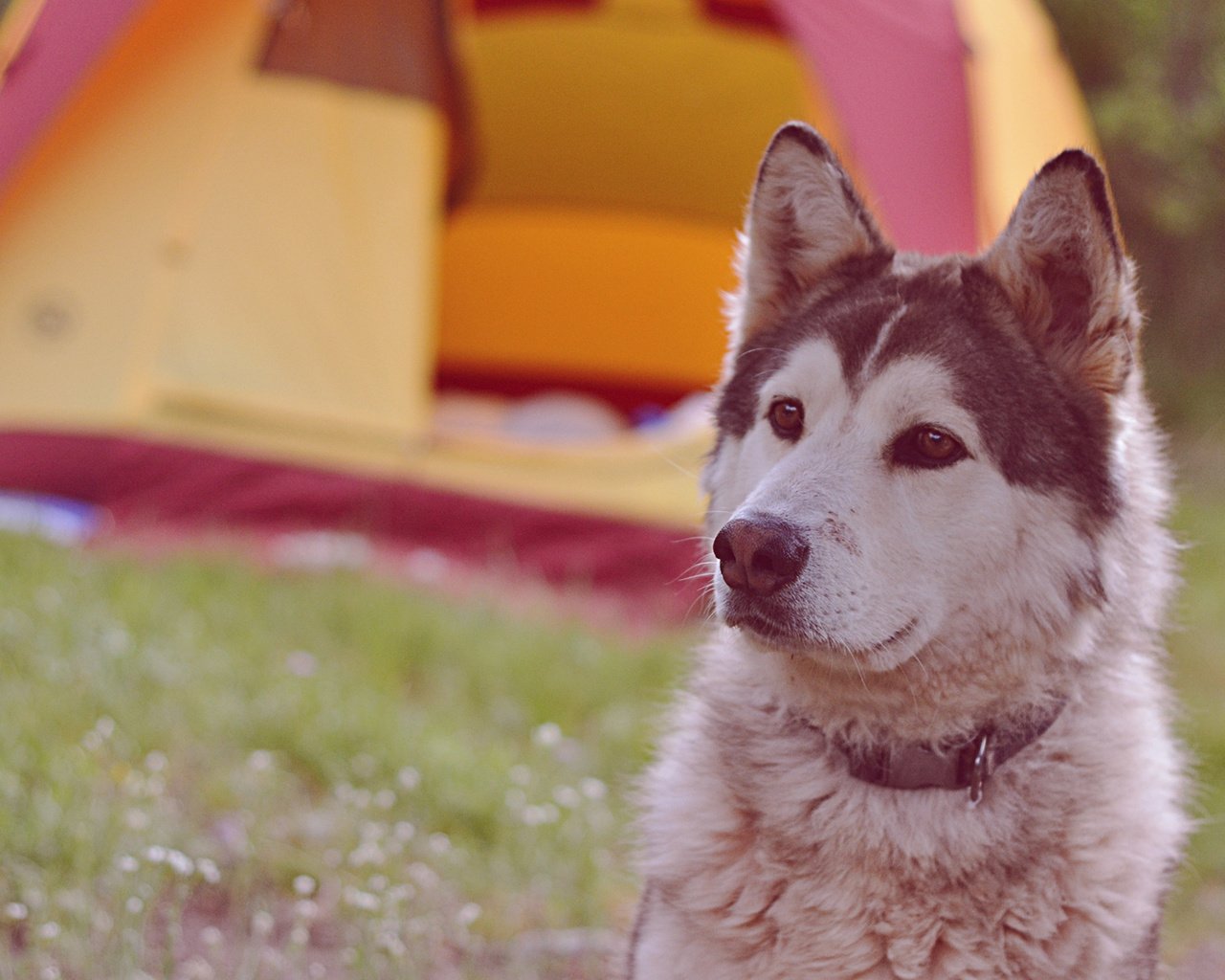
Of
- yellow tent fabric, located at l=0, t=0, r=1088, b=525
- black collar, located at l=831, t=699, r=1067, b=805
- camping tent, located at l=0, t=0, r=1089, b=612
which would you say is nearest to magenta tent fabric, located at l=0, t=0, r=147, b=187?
camping tent, located at l=0, t=0, r=1089, b=612

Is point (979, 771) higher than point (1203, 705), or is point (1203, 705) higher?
point (979, 771)

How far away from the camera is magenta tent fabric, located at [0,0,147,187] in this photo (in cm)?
444

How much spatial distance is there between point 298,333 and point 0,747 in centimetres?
220

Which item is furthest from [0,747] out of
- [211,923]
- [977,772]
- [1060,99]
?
[1060,99]

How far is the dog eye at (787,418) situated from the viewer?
2047 mm

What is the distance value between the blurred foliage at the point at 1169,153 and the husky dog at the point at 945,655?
7016 millimetres

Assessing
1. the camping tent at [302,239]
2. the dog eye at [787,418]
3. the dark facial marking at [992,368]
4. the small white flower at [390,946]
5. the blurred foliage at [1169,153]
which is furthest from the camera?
the blurred foliage at [1169,153]

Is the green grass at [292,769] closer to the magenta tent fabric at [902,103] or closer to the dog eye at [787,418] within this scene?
the dog eye at [787,418]

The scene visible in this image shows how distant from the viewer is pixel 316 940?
2.53 meters

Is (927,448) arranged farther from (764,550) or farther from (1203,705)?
(1203,705)

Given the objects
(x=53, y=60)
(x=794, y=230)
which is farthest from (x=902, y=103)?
(x=53, y=60)

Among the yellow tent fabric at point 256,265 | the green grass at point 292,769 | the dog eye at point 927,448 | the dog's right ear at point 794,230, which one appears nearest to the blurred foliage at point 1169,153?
the yellow tent fabric at point 256,265

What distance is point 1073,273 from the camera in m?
1.95

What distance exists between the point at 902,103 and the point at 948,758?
3.19 m
